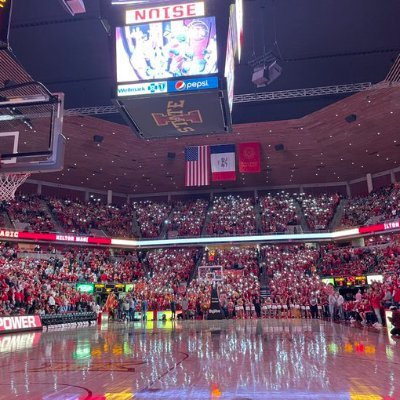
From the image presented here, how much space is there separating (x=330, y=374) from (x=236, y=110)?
20.5 m

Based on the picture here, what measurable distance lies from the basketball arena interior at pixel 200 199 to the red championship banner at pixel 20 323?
0.08 meters

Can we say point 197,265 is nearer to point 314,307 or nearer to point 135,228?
point 135,228

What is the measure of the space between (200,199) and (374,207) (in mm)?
16657

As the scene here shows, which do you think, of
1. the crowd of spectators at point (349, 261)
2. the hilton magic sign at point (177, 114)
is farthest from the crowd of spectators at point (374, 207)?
the hilton magic sign at point (177, 114)

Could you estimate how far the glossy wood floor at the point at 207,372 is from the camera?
15.4ft

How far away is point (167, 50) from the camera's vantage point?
8.16 metres

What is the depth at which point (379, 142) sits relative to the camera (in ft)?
91.8

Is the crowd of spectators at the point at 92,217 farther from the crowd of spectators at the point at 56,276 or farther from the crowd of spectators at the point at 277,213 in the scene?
the crowd of spectators at the point at 277,213

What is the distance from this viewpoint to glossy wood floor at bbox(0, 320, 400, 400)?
4.71m

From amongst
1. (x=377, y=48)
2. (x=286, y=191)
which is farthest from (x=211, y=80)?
(x=286, y=191)

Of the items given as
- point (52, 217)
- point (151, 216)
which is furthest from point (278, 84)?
point (52, 217)

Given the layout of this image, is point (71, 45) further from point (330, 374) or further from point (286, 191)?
point (286, 191)

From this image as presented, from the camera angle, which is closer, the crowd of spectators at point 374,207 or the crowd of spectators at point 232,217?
the crowd of spectators at point 374,207

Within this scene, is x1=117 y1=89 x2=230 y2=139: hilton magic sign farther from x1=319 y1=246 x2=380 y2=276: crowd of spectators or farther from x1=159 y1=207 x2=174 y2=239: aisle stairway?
x1=159 y1=207 x2=174 y2=239: aisle stairway
